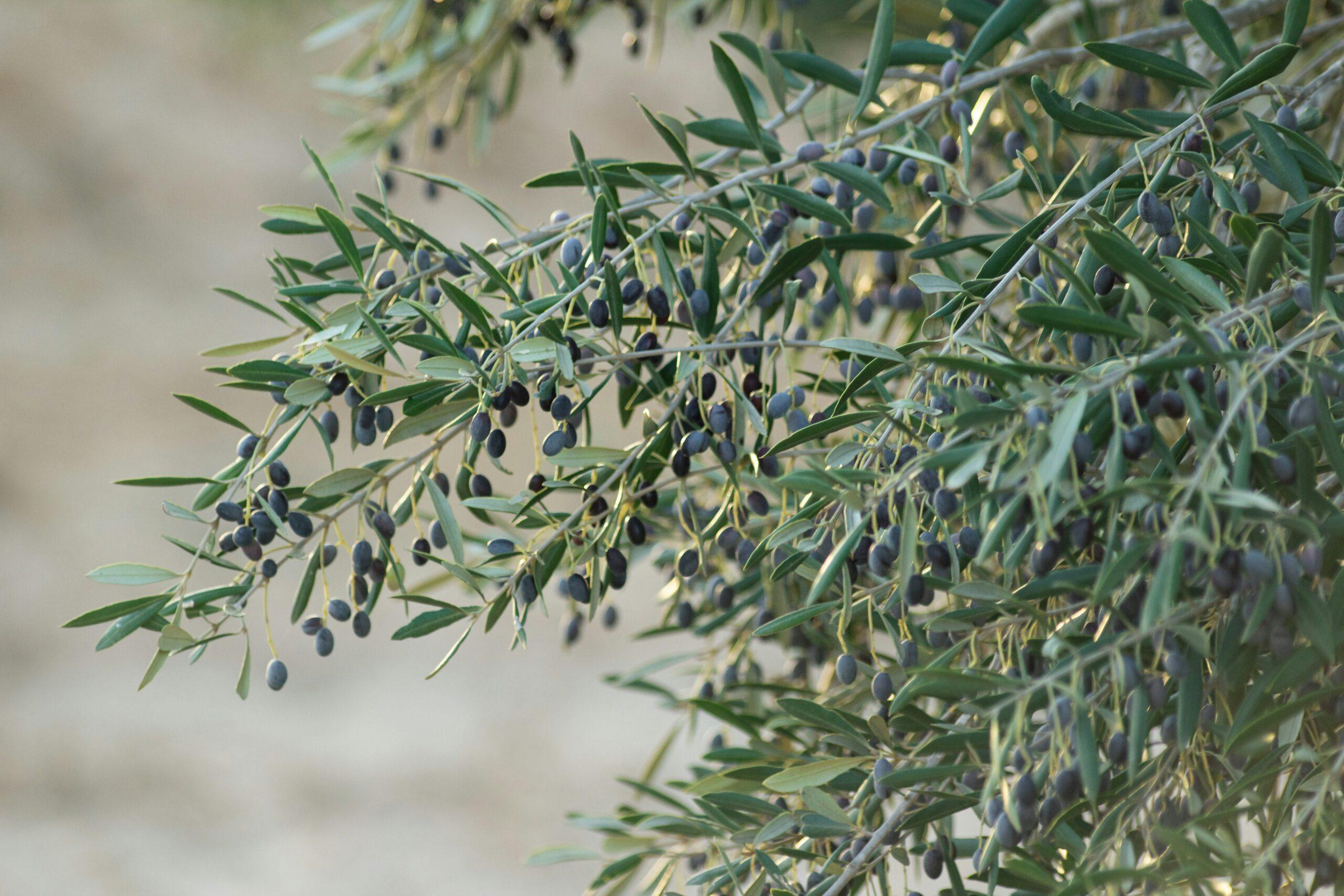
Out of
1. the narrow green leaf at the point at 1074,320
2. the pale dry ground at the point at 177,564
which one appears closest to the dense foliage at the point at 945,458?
the narrow green leaf at the point at 1074,320

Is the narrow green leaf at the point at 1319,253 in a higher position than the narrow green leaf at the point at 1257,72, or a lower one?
lower

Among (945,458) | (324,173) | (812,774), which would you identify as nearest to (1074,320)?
(945,458)

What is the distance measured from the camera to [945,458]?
42 cm

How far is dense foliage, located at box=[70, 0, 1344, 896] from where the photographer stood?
0.44 m

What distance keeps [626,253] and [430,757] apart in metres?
2.91

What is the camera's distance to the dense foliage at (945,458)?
1.45 feet

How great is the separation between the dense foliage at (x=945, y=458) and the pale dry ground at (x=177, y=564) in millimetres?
2495

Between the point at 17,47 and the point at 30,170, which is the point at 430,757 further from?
the point at 17,47

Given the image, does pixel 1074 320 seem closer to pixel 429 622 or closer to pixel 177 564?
pixel 429 622

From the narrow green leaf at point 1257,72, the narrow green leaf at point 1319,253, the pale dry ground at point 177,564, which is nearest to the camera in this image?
the narrow green leaf at point 1319,253

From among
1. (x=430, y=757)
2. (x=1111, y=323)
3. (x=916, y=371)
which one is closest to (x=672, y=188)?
(x=916, y=371)

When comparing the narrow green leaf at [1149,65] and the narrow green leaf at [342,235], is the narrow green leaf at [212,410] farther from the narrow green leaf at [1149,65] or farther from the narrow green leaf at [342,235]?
the narrow green leaf at [1149,65]

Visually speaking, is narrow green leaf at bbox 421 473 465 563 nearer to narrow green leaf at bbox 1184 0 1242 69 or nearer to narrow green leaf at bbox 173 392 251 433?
narrow green leaf at bbox 173 392 251 433

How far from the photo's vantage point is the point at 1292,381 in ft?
1.60
